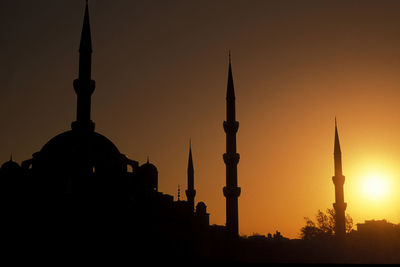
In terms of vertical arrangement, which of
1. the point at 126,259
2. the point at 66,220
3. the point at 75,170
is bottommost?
the point at 126,259

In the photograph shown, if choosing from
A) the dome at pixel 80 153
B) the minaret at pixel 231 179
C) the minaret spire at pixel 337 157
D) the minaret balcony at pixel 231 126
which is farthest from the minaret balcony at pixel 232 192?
the minaret spire at pixel 337 157

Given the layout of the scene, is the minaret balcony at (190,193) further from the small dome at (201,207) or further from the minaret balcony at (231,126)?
the minaret balcony at (231,126)

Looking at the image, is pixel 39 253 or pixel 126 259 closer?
pixel 39 253

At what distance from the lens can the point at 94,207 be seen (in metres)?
22.7

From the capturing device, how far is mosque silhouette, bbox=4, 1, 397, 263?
21.5m

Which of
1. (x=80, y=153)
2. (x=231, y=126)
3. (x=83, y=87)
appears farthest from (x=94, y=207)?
(x=231, y=126)

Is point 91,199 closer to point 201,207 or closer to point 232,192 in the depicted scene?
point 232,192

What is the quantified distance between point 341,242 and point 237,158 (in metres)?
13.5

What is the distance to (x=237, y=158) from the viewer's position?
2758 cm

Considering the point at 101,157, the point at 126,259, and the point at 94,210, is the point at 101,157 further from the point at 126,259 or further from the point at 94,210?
the point at 126,259

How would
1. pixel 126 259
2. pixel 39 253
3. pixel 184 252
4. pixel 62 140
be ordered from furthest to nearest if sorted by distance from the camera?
pixel 184 252 < pixel 62 140 < pixel 126 259 < pixel 39 253

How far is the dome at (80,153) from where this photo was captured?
23078mm

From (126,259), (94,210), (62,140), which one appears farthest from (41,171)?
(126,259)

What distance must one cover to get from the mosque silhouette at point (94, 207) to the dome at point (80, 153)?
4cm
